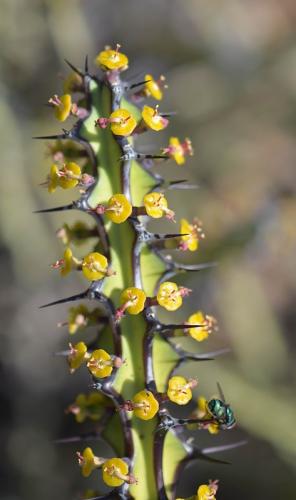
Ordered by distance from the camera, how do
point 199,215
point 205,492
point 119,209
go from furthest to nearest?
1. point 199,215
2. point 205,492
3. point 119,209

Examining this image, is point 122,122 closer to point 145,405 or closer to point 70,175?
point 70,175

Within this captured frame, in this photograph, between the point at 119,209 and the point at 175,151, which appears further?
the point at 175,151

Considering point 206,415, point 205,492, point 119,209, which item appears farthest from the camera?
point 206,415

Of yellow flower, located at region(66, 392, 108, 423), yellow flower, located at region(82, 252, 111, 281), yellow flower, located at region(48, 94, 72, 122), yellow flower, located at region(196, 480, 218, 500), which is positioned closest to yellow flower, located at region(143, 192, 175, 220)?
yellow flower, located at region(82, 252, 111, 281)

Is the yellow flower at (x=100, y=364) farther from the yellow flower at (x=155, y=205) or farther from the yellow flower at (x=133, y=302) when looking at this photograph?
the yellow flower at (x=155, y=205)

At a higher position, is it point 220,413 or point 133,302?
point 133,302

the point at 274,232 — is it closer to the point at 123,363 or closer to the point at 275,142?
the point at 275,142

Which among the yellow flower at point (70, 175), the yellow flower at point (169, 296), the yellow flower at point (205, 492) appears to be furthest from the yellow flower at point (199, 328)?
the yellow flower at point (70, 175)

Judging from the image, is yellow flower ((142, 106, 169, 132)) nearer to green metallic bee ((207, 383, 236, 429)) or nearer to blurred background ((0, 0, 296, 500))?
green metallic bee ((207, 383, 236, 429))

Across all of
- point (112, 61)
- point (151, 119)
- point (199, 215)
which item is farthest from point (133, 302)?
point (199, 215)
